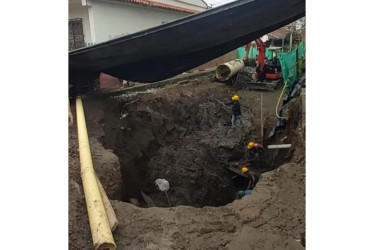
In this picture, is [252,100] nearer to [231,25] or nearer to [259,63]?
[259,63]

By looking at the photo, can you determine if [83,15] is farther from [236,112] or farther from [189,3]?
[189,3]

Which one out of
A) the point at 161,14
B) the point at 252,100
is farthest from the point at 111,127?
the point at 161,14

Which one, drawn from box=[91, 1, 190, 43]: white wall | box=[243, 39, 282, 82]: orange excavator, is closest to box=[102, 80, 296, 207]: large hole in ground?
box=[91, 1, 190, 43]: white wall

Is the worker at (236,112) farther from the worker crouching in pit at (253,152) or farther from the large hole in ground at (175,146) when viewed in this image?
the worker crouching in pit at (253,152)

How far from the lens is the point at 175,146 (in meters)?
7.40

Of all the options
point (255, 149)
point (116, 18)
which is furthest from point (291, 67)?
point (116, 18)

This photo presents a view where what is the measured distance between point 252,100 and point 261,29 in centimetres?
455

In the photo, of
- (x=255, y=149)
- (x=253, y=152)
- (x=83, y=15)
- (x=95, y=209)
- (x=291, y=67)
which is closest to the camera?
(x=95, y=209)

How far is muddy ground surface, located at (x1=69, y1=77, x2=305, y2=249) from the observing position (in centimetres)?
291

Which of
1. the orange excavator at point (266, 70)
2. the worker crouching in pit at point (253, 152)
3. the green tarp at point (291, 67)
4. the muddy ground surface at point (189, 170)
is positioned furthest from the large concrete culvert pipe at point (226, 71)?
the worker crouching in pit at point (253, 152)

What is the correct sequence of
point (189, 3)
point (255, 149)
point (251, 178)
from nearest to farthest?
point (251, 178)
point (255, 149)
point (189, 3)

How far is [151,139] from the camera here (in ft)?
22.9

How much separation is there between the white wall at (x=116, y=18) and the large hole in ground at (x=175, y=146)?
6.18 ft

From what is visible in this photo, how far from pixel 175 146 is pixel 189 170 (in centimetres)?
75
